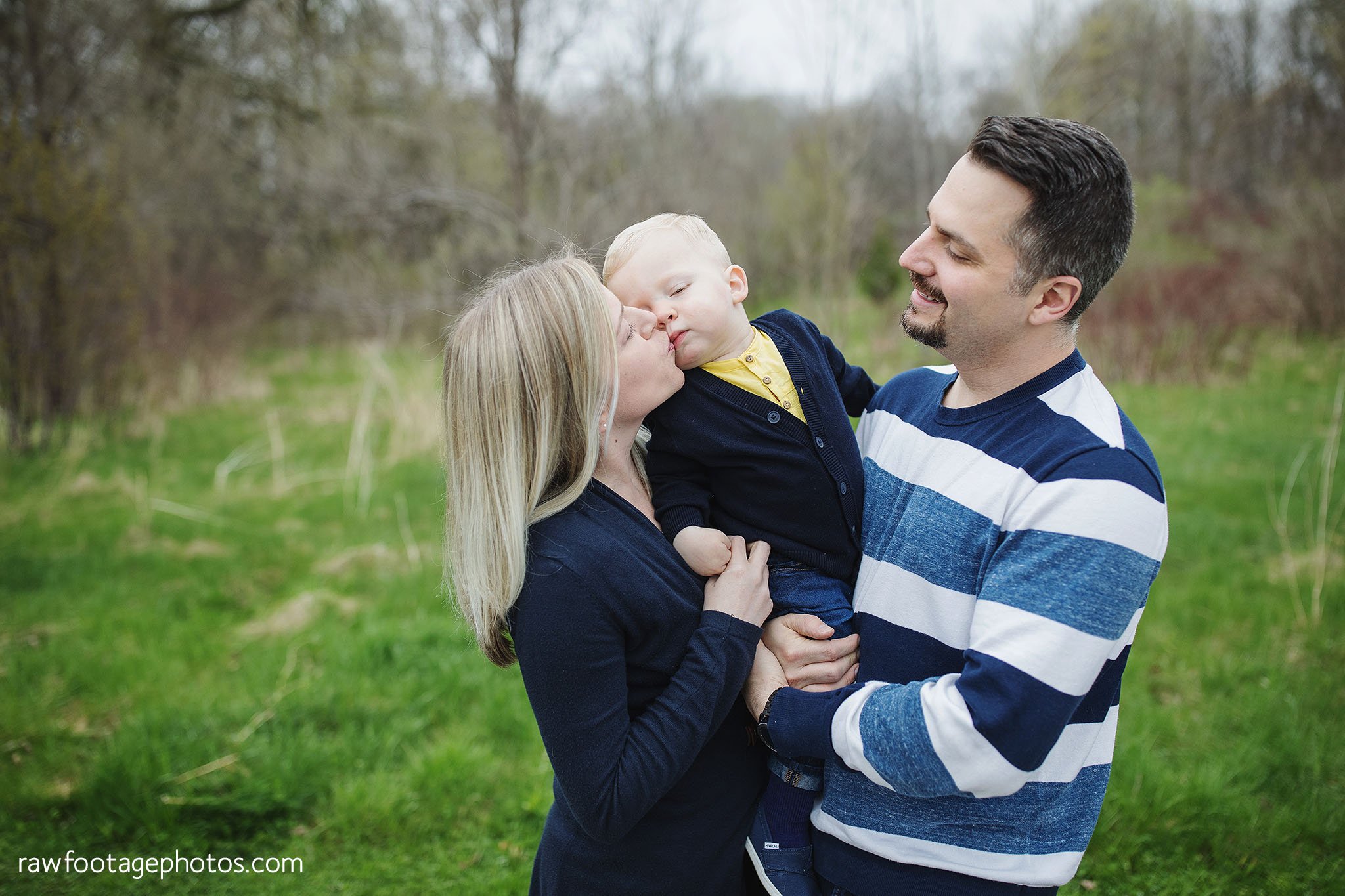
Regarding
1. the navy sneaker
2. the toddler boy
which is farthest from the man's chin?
the navy sneaker

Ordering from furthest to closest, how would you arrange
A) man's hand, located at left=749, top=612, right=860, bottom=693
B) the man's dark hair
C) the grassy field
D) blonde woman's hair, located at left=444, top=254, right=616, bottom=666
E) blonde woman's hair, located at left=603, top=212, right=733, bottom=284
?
the grassy field → blonde woman's hair, located at left=603, top=212, right=733, bottom=284 → man's hand, located at left=749, top=612, right=860, bottom=693 → blonde woman's hair, located at left=444, top=254, right=616, bottom=666 → the man's dark hair

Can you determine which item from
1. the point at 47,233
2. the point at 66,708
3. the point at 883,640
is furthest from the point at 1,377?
the point at 883,640

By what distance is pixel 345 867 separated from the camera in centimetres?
302

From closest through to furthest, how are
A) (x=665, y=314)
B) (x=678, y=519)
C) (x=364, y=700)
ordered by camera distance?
(x=678, y=519) → (x=665, y=314) → (x=364, y=700)

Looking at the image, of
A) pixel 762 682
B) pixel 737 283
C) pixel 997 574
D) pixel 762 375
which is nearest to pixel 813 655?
pixel 762 682

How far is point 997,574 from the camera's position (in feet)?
4.60

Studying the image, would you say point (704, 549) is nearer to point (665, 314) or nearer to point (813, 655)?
point (813, 655)

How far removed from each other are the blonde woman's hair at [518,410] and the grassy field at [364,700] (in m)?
1.79

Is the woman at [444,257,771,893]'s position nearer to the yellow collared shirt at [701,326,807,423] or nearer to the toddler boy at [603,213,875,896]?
the toddler boy at [603,213,875,896]

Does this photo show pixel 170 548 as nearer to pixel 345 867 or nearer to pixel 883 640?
pixel 345 867

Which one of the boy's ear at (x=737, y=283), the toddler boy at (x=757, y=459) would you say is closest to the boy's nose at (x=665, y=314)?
the toddler boy at (x=757, y=459)

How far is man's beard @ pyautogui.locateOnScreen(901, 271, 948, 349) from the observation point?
1.67 metres

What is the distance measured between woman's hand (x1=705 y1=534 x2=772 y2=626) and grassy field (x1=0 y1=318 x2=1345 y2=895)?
1811 millimetres

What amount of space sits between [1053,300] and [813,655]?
85 centimetres
